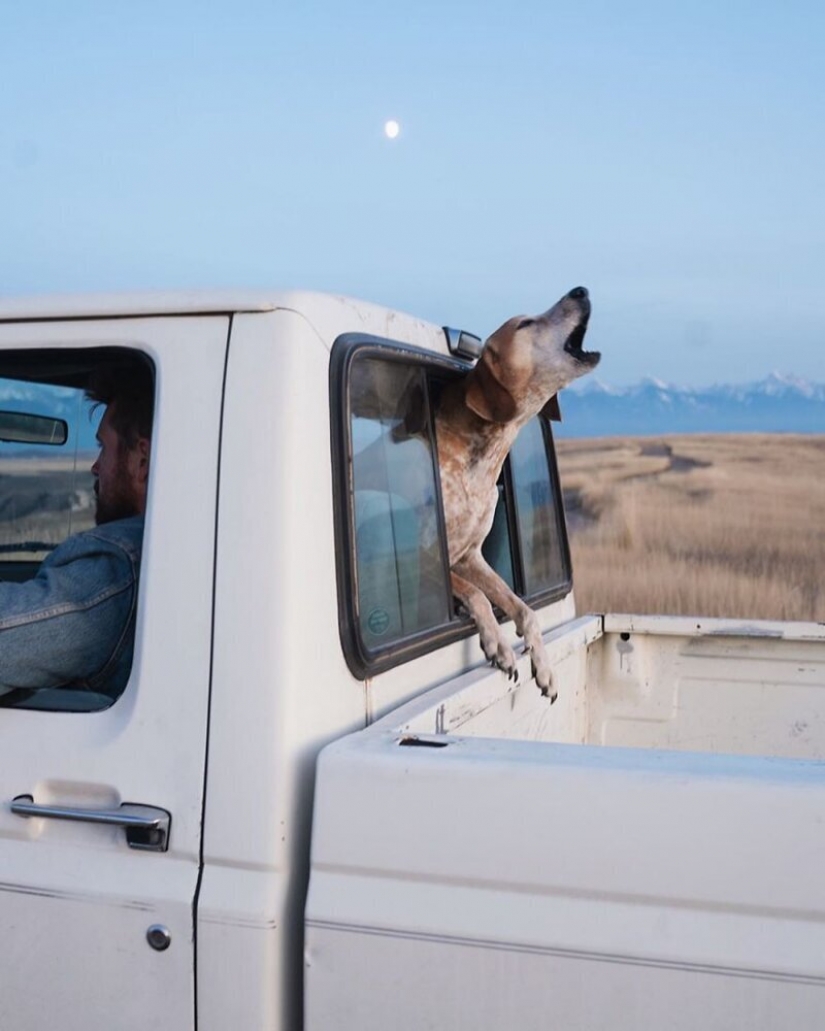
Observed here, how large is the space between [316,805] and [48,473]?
1.23 metres

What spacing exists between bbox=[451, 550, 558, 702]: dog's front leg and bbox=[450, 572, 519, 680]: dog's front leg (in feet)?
0.57

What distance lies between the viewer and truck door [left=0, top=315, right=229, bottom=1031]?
194 centimetres

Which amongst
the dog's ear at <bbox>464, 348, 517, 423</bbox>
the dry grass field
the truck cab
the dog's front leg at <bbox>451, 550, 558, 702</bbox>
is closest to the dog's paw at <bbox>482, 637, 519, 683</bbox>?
the dog's front leg at <bbox>451, 550, 558, 702</bbox>

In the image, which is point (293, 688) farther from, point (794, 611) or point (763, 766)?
point (794, 611)

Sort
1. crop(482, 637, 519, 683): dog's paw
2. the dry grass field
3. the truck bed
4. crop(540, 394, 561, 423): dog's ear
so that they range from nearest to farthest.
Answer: the truck bed → crop(482, 637, 519, 683): dog's paw → crop(540, 394, 561, 423): dog's ear → the dry grass field

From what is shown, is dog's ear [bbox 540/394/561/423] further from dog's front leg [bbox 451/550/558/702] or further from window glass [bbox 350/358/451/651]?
window glass [bbox 350/358/451/651]

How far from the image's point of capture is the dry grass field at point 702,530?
1133cm

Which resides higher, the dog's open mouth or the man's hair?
the dog's open mouth

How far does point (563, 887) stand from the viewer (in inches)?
69.0

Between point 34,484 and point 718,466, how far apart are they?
3868 centimetres

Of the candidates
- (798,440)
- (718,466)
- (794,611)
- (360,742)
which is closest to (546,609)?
(360,742)

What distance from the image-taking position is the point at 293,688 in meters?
1.94

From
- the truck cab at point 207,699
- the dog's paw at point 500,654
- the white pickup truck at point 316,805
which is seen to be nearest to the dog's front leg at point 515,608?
the dog's paw at point 500,654

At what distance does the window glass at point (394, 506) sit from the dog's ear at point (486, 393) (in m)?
0.42
